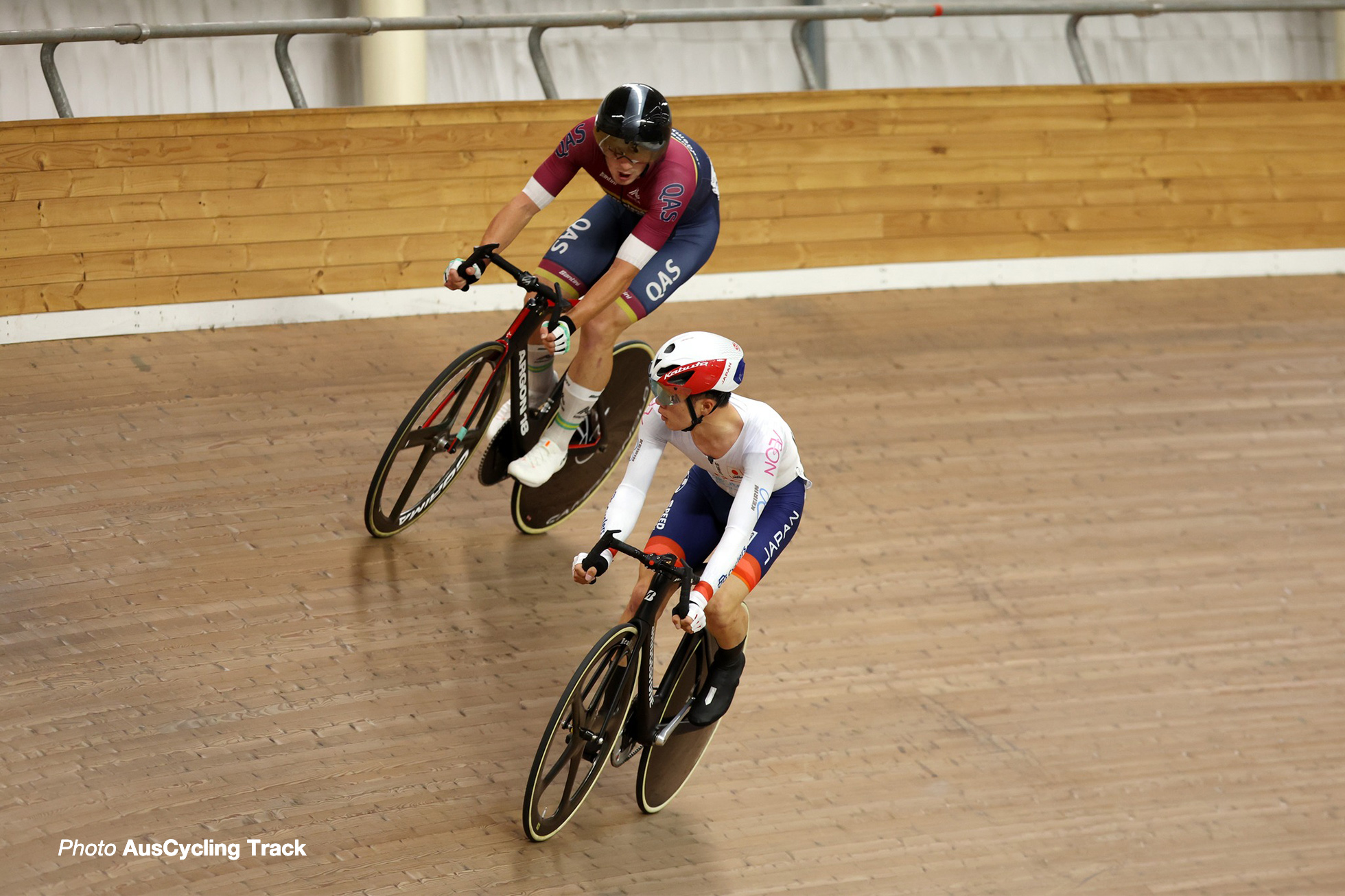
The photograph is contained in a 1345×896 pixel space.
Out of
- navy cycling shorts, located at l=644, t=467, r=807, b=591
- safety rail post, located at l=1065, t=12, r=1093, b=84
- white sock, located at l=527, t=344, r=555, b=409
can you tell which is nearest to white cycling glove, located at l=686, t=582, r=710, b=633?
navy cycling shorts, located at l=644, t=467, r=807, b=591

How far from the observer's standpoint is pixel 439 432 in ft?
15.1

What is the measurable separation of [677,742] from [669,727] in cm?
12

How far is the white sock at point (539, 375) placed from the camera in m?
4.68

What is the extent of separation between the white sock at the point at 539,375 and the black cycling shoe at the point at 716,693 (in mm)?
1390

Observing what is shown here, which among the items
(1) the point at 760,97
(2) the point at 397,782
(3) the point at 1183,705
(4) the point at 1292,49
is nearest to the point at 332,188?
(1) the point at 760,97

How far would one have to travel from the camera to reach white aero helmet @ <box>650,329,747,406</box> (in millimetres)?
3289

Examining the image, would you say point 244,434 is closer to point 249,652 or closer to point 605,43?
point 249,652

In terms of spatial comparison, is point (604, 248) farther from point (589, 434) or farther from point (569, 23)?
point (569, 23)

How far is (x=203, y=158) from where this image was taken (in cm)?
643

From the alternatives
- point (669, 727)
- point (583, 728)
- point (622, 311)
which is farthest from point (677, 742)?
point (622, 311)

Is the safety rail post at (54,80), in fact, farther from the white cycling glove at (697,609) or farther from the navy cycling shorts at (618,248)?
the white cycling glove at (697,609)

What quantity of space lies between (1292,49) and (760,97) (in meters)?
5.22

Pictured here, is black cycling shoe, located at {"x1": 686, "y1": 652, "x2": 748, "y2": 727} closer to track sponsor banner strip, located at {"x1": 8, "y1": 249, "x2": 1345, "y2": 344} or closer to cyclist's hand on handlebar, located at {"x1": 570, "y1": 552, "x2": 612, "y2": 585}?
cyclist's hand on handlebar, located at {"x1": 570, "y1": 552, "x2": 612, "y2": 585}

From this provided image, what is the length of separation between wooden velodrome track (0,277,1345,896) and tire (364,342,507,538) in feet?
0.48
